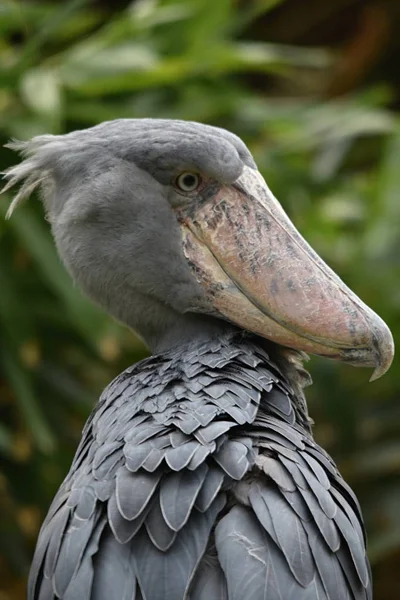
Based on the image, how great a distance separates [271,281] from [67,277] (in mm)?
2255

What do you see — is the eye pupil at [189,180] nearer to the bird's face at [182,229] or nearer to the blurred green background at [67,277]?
the bird's face at [182,229]

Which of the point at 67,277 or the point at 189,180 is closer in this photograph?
the point at 189,180

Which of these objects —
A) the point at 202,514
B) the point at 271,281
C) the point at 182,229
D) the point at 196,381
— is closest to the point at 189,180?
the point at 182,229

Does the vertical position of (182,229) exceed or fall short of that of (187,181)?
it falls short

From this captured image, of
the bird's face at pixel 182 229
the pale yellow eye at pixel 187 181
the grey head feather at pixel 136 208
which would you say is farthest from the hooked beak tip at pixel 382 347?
the pale yellow eye at pixel 187 181

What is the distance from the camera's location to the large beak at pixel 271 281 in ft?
7.68

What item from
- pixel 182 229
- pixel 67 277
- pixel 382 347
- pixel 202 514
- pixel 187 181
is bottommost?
pixel 202 514

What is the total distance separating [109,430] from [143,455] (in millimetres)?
191

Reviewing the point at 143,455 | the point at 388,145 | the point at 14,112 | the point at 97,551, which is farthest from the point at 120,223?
the point at 388,145

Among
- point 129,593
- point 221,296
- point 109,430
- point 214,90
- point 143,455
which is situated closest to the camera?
point 129,593

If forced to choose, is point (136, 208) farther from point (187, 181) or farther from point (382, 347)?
point (382, 347)

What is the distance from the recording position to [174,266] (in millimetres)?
2551

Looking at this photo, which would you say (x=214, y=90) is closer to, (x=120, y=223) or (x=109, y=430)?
(x=120, y=223)

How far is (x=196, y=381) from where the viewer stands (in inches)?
91.5
